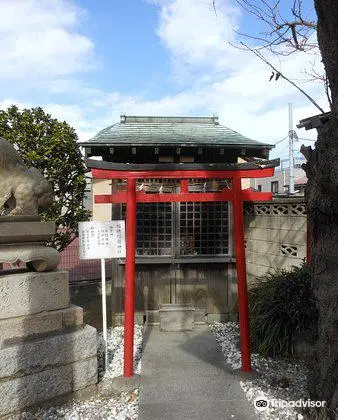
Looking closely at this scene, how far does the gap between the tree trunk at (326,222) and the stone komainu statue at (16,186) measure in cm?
336

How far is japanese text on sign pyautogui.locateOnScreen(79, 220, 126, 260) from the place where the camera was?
511cm

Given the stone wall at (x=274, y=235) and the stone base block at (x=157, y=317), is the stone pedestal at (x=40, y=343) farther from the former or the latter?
the stone wall at (x=274, y=235)

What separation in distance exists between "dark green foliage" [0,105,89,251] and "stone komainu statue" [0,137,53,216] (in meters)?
2.82

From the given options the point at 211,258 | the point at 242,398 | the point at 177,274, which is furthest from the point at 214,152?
the point at 242,398

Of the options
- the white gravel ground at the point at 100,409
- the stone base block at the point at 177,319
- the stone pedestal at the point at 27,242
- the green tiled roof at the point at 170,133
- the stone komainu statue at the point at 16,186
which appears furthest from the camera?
the green tiled roof at the point at 170,133

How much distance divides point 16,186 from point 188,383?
359 cm

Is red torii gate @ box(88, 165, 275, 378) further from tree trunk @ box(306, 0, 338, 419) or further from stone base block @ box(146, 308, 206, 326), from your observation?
stone base block @ box(146, 308, 206, 326)

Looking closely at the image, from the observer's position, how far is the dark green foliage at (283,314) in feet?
17.9

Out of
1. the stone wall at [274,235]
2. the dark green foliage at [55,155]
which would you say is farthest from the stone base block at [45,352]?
the stone wall at [274,235]

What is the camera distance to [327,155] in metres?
2.91

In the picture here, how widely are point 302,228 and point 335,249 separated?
11.7 ft
